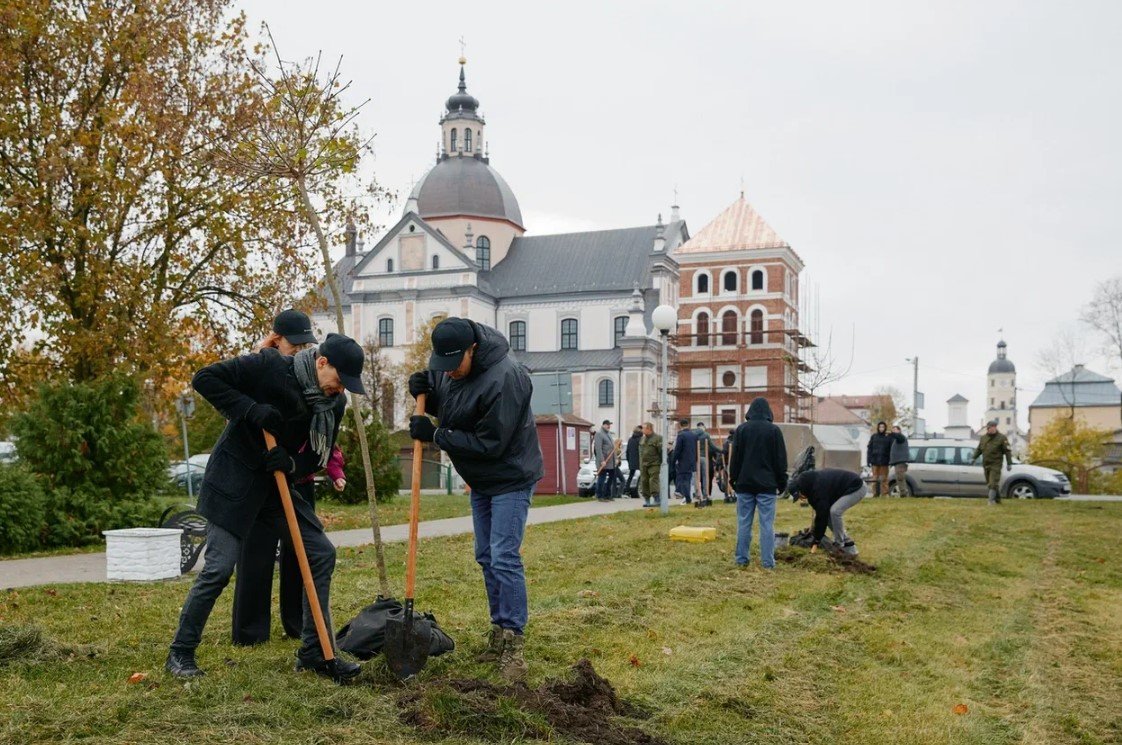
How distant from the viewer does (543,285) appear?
76125 mm

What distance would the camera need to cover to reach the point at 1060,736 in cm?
543

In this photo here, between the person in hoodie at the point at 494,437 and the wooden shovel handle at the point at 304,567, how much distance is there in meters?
0.71

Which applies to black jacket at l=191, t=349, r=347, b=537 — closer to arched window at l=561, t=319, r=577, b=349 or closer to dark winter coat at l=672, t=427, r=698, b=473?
dark winter coat at l=672, t=427, r=698, b=473

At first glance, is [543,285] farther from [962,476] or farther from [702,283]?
[962,476]

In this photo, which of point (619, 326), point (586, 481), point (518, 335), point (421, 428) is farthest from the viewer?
point (518, 335)

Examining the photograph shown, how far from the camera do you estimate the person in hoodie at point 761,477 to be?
10.9 m

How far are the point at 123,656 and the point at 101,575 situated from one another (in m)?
4.64

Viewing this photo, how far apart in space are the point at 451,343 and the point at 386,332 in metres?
69.1

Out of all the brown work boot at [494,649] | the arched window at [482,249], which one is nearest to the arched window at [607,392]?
the arched window at [482,249]

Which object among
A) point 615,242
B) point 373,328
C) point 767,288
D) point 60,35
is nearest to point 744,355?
point 767,288

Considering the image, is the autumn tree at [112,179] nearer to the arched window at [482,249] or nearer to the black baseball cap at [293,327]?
the black baseball cap at [293,327]

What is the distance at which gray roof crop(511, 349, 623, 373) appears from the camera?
71.1 m

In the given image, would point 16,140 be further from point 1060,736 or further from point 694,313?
point 694,313

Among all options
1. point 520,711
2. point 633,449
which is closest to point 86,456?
point 520,711
